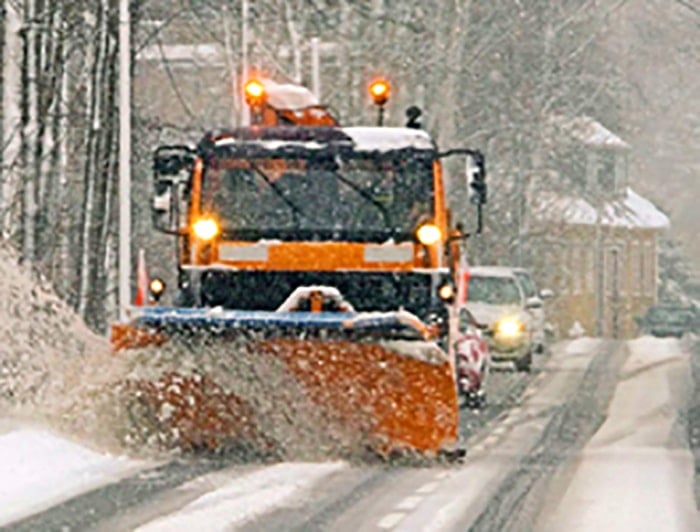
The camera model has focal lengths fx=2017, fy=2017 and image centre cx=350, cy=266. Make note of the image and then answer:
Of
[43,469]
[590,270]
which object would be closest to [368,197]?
[43,469]

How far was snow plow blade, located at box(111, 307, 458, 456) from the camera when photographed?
1429 centimetres

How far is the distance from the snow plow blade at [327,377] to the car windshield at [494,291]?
13992 millimetres

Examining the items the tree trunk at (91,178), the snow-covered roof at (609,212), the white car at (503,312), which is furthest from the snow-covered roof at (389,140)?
the snow-covered roof at (609,212)

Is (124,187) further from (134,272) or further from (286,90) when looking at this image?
(134,272)

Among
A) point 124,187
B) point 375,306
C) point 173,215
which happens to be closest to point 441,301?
point 375,306

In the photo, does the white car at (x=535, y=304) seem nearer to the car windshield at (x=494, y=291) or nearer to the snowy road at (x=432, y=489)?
the car windshield at (x=494, y=291)

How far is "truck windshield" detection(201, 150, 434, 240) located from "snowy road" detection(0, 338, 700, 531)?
6.88ft

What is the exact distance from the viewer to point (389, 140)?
16578mm

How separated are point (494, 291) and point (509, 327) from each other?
1.05m

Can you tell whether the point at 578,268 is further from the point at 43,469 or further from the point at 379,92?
the point at 43,469

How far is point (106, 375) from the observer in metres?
15.3

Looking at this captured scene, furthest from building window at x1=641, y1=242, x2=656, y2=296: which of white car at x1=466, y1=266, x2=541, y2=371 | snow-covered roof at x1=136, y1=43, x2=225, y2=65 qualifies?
white car at x1=466, y1=266, x2=541, y2=371

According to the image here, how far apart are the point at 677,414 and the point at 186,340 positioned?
743 cm

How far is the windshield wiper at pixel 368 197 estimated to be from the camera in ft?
53.4
